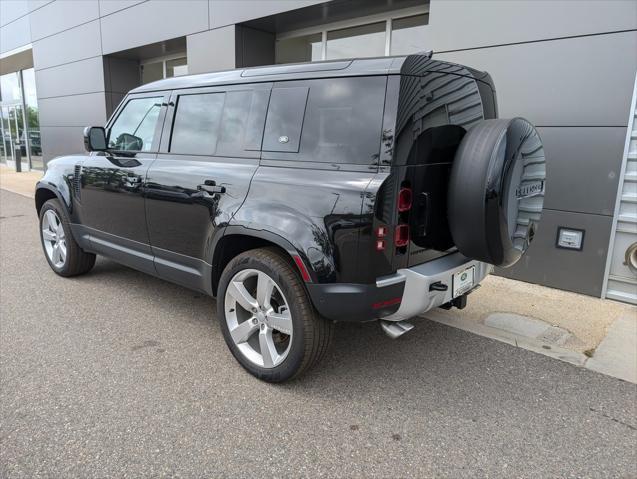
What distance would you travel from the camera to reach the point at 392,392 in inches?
118

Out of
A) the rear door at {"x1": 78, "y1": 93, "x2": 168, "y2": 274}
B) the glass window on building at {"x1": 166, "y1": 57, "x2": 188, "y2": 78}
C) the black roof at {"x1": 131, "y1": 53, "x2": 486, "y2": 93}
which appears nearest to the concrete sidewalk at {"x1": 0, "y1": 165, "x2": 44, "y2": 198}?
the glass window on building at {"x1": 166, "y1": 57, "x2": 188, "y2": 78}

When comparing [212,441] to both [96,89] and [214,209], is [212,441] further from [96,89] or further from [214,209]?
[96,89]

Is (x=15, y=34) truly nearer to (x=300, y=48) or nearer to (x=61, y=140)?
(x=61, y=140)

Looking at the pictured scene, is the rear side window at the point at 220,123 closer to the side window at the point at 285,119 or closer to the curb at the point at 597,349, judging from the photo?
the side window at the point at 285,119

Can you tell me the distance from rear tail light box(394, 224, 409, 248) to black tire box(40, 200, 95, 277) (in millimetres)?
3707

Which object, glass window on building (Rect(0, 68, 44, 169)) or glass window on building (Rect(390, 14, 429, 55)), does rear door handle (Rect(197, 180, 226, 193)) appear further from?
glass window on building (Rect(0, 68, 44, 169))

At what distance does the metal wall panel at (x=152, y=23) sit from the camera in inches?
Result: 352

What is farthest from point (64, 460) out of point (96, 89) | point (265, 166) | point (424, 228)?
point (96, 89)

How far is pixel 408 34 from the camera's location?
686cm

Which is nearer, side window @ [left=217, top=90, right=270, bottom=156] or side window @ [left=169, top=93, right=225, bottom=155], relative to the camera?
side window @ [left=217, top=90, right=270, bottom=156]

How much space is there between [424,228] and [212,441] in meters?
1.67

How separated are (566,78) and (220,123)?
3.57 meters

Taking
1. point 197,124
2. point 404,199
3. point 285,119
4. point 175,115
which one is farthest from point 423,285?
point 175,115

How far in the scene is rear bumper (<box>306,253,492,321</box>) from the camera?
103 inches
